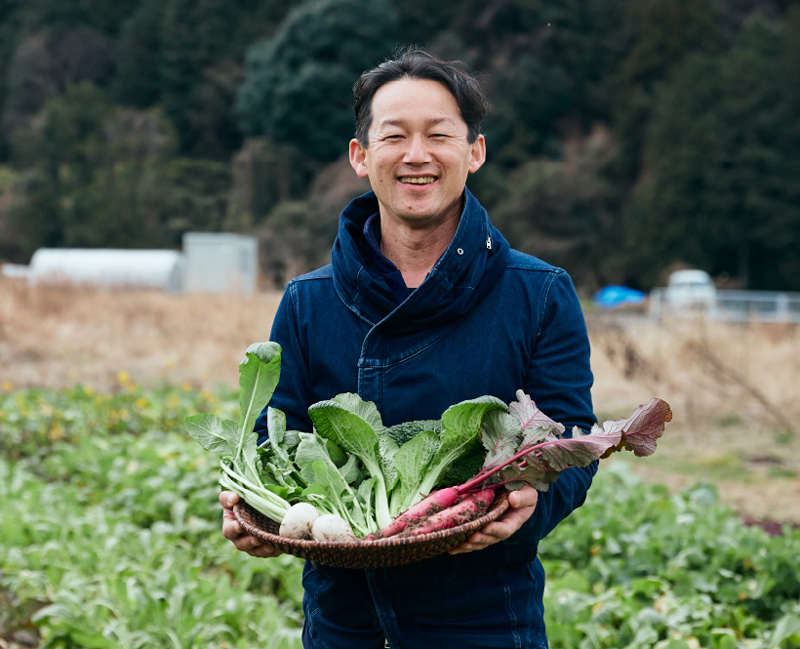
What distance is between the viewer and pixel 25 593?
368 centimetres

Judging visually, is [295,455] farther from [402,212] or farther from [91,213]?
[91,213]

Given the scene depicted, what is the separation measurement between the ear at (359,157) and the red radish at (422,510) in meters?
0.72

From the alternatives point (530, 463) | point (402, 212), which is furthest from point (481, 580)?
point (402, 212)

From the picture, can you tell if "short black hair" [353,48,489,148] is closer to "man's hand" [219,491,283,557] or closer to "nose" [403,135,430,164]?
"nose" [403,135,430,164]

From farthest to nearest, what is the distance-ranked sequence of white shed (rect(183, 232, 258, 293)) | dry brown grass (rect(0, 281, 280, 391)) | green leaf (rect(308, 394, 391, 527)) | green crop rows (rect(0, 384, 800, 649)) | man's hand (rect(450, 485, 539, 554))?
white shed (rect(183, 232, 258, 293)) < dry brown grass (rect(0, 281, 280, 391)) < green crop rows (rect(0, 384, 800, 649)) < green leaf (rect(308, 394, 391, 527)) < man's hand (rect(450, 485, 539, 554))

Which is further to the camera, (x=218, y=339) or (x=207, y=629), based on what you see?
(x=218, y=339)

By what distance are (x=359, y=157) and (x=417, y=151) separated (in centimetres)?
24

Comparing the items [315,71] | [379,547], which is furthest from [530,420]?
[315,71]

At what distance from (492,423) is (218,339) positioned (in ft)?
36.2

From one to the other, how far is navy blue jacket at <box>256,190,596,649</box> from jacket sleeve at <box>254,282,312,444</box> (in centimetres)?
4

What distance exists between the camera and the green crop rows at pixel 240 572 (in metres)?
3.23

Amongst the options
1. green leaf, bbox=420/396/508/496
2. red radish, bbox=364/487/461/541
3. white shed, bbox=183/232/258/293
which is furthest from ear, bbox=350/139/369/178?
white shed, bbox=183/232/258/293

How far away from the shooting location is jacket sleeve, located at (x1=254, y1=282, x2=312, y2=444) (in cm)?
197

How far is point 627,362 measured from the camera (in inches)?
347
